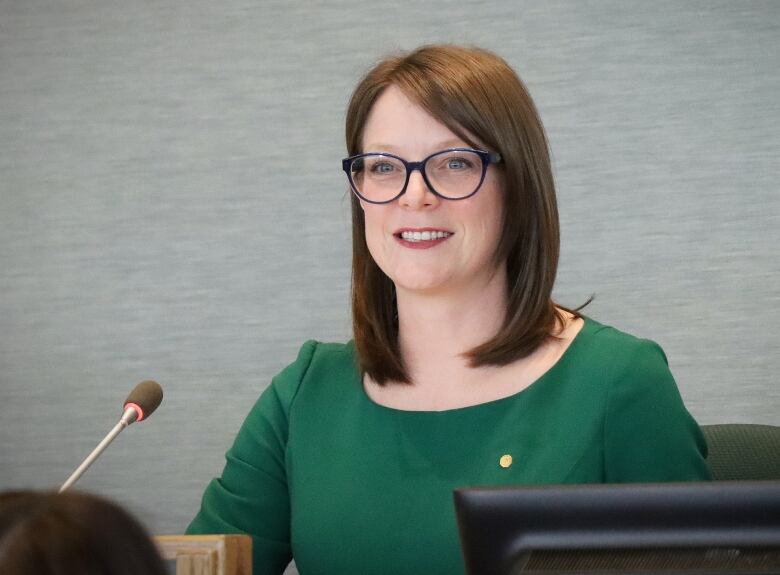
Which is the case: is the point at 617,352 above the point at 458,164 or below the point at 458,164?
below

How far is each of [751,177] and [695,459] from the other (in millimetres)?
1229

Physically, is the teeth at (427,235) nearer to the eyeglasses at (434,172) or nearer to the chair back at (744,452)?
the eyeglasses at (434,172)

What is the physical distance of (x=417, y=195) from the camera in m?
1.75

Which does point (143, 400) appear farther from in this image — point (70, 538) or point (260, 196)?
point (260, 196)

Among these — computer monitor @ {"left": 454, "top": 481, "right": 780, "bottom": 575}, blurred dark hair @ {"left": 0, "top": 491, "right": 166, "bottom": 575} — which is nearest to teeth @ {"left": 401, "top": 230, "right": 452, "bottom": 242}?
computer monitor @ {"left": 454, "top": 481, "right": 780, "bottom": 575}

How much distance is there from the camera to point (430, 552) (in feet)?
5.47

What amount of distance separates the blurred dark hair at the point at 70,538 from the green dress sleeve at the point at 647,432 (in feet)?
3.77

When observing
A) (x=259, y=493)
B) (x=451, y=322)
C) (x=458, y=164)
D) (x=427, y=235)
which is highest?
(x=458, y=164)

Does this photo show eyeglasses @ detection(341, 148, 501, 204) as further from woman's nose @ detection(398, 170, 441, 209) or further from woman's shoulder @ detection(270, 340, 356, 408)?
woman's shoulder @ detection(270, 340, 356, 408)

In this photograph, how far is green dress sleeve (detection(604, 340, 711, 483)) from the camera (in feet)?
5.49

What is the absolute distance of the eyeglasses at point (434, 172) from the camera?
1748mm

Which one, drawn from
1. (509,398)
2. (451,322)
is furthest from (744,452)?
(451,322)

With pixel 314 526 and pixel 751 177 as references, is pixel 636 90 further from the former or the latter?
pixel 314 526

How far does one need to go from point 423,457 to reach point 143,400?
0.43m
